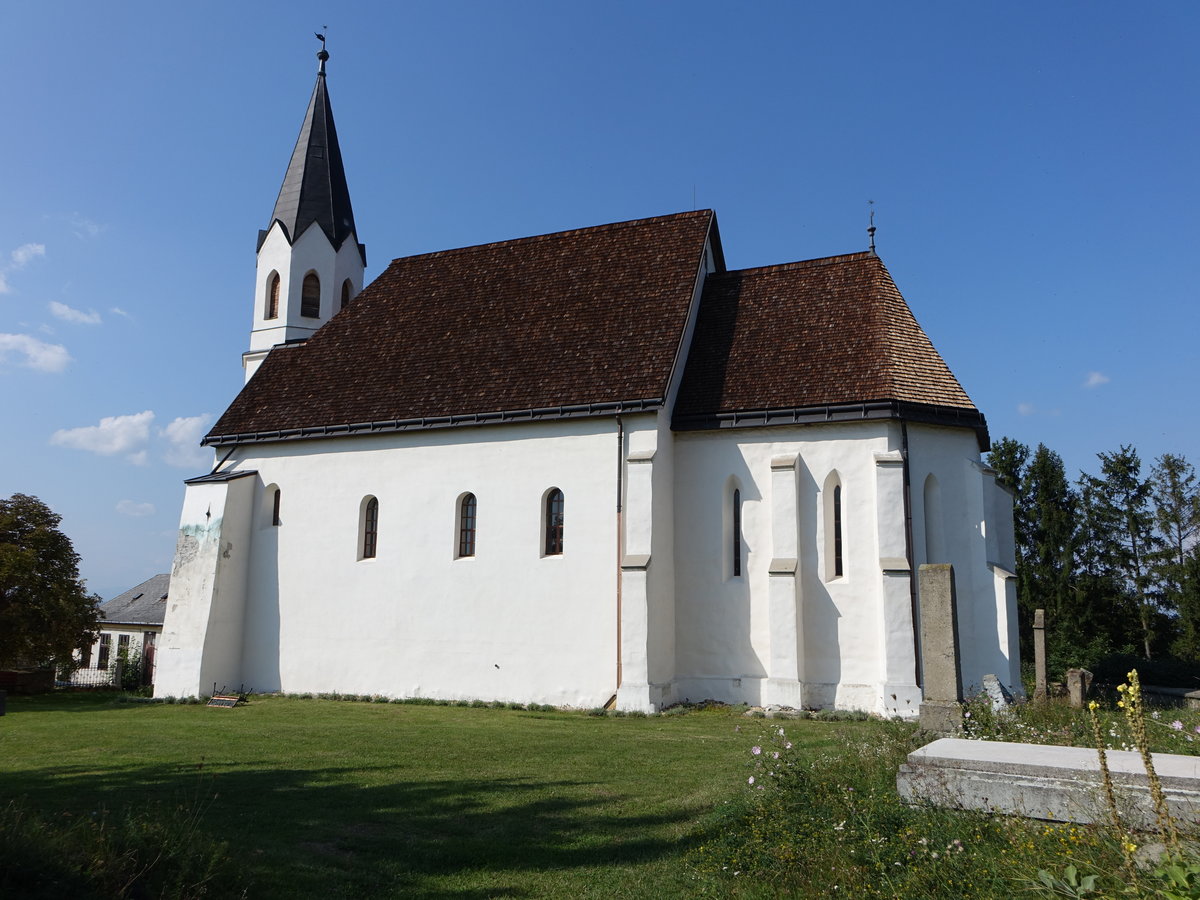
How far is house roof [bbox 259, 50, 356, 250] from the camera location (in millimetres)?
29719

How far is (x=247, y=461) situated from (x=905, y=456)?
17.1m

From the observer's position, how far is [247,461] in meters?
24.2

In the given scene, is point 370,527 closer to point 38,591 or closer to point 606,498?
point 606,498

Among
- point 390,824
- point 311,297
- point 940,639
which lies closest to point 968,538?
point 940,639

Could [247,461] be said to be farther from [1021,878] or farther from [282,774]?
[1021,878]

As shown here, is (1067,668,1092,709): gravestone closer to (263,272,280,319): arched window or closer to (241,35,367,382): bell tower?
(241,35,367,382): bell tower

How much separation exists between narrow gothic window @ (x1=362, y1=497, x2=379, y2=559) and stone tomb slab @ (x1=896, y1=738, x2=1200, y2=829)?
59.5 feet

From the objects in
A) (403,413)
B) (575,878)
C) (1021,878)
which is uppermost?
(403,413)

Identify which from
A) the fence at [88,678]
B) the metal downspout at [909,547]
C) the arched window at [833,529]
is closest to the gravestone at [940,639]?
the metal downspout at [909,547]

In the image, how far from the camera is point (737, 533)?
2002cm

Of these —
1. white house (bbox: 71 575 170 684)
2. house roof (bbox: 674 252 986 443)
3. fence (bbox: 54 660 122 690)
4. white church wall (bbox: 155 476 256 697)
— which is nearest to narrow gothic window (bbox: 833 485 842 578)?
house roof (bbox: 674 252 986 443)

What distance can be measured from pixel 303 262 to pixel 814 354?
705 inches

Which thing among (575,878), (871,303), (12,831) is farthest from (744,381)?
(12,831)

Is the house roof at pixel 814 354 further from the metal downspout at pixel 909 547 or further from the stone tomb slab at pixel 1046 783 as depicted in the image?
the stone tomb slab at pixel 1046 783
